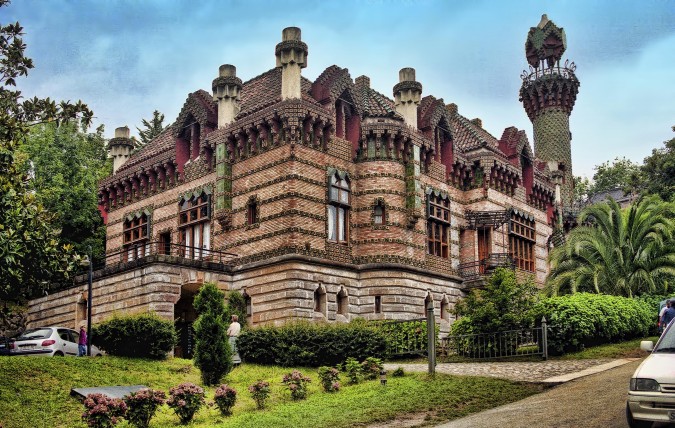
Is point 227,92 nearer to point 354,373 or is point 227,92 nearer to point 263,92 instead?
point 263,92

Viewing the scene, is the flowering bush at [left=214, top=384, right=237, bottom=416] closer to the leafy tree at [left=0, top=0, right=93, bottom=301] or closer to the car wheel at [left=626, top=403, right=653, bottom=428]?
the leafy tree at [left=0, top=0, right=93, bottom=301]

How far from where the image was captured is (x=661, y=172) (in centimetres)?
4538

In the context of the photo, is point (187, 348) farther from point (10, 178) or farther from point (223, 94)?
point (10, 178)

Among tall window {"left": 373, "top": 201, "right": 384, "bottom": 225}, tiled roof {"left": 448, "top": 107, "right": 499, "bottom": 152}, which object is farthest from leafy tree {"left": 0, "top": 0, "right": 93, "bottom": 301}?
tiled roof {"left": 448, "top": 107, "right": 499, "bottom": 152}

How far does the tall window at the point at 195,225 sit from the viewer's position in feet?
110

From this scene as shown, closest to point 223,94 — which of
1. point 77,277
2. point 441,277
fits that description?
point 77,277

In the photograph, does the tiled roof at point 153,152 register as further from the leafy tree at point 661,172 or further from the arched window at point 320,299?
the leafy tree at point 661,172

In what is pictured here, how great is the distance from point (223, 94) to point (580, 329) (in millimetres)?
16404

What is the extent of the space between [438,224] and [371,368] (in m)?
14.7

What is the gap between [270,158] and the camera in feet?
103

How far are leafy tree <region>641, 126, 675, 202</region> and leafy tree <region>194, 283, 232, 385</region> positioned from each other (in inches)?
1107

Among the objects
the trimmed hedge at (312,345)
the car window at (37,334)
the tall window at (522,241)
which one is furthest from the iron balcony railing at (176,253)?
the tall window at (522,241)

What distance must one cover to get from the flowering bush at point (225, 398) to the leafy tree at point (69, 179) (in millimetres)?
25872

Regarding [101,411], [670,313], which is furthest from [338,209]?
[101,411]
